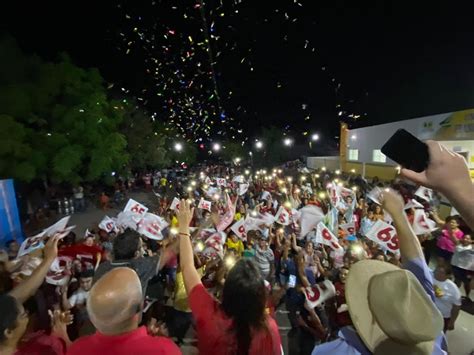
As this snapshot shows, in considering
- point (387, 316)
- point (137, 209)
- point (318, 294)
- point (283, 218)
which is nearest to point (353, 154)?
point (283, 218)

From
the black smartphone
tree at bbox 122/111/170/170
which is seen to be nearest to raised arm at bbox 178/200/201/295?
the black smartphone

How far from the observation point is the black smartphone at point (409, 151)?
4.30 feet

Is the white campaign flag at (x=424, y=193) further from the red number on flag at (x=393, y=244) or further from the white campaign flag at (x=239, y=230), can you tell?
the white campaign flag at (x=239, y=230)

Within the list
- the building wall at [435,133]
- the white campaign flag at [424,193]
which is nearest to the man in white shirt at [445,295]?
the white campaign flag at [424,193]

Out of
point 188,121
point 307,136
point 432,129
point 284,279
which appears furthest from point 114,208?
point 307,136

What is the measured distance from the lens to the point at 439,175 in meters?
1.28

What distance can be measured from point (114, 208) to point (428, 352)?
22.5 meters

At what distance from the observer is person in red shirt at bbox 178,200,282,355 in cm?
214

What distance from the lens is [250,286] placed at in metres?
2.29

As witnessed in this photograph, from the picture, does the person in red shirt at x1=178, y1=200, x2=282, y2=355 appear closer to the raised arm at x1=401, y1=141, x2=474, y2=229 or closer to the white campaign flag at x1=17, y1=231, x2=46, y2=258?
the raised arm at x1=401, y1=141, x2=474, y2=229

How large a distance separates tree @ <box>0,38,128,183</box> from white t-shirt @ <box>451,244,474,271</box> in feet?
55.2

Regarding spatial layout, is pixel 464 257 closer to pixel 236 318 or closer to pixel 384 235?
pixel 384 235

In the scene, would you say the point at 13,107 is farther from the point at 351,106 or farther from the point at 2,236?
the point at 351,106

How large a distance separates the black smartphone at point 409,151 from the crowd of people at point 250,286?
0.10 ft
